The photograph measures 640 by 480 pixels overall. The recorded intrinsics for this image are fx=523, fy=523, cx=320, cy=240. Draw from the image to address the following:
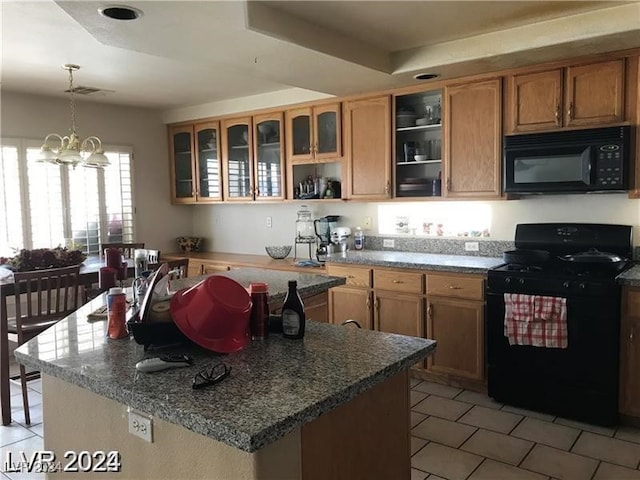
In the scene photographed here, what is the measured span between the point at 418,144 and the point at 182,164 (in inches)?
113

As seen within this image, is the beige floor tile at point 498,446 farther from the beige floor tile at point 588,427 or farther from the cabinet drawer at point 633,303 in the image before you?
the cabinet drawer at point 633,303

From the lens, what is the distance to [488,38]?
10.6ft

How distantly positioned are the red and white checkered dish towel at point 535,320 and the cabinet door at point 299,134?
7.37ft

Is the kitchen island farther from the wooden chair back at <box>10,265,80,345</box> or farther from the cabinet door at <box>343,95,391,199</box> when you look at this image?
the cabinet door at <box>343,95,391,199</box>

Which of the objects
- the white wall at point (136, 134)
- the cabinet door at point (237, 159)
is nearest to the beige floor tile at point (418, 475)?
the cabinet door at point (237, 159)

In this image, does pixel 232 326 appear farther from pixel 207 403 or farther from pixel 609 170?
pixel 609 170

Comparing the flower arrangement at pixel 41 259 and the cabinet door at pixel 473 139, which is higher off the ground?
the cabinet door at pixel 473 139

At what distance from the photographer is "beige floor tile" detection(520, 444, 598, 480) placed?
8.49 ft

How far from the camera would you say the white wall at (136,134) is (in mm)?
4707

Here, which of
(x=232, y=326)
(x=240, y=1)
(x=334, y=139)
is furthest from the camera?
(x=334, y=139)

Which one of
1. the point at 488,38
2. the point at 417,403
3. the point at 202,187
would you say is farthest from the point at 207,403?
the point at 202,187

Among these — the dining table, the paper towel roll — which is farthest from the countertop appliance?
the dining table

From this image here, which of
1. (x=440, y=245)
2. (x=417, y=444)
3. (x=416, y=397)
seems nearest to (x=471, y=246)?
(x=440, y=245)

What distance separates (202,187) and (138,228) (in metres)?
0.83
